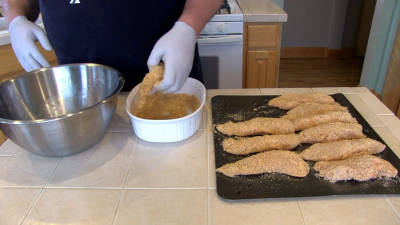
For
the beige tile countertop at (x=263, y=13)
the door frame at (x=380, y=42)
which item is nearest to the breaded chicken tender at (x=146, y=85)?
the beige tile countertop at (x=263, y=13)

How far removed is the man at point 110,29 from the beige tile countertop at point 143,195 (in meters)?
0.25

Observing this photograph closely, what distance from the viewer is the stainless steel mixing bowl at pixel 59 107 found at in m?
0.59

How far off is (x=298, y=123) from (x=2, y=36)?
59.1 inches

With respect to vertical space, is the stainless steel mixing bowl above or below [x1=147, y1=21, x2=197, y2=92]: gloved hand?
below

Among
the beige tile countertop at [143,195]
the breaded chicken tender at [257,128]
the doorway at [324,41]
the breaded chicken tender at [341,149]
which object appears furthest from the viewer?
the doorway at [324,41]

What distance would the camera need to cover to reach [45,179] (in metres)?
0.63

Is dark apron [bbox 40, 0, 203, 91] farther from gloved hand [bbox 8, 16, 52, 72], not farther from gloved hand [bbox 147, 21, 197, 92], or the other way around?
gloved hand [bbox 147, 21, 197, 92]

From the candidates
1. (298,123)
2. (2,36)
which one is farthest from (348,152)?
(2,36)

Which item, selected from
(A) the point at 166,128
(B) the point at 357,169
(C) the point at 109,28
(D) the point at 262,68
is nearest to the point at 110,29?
(C) the point at 109,28

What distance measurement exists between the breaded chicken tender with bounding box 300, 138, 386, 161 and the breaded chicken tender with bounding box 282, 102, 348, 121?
16cm

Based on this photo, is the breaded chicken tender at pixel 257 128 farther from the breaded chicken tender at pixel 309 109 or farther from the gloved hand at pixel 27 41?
the gloved hand at pixel 27 41

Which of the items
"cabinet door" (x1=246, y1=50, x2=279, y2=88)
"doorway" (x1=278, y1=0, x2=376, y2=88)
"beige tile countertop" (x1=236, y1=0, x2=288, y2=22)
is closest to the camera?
"beige tile countertop" (x1=236, y1=0, x2=288, y2=22)

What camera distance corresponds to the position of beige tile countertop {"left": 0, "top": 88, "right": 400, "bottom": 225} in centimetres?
53

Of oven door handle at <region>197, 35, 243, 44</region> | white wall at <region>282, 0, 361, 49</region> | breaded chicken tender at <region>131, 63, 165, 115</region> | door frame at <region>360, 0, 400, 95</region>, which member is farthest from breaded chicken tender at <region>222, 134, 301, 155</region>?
white wall at <region>282, 0, 361, 49</region>
